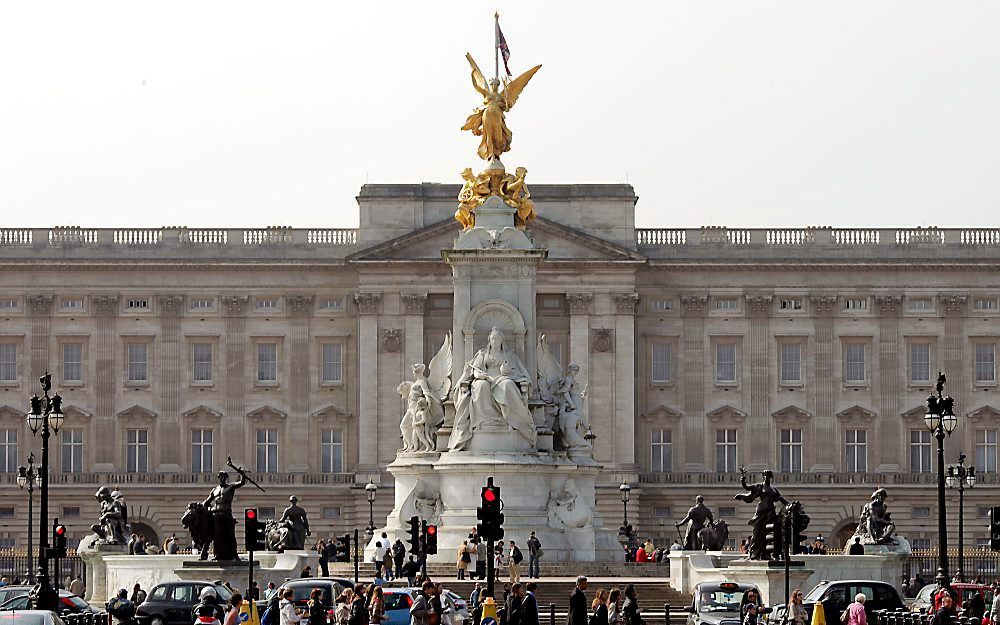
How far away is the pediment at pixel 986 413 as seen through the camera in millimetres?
105688

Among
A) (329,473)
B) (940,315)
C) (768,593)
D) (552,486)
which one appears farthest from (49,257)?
(768,593)

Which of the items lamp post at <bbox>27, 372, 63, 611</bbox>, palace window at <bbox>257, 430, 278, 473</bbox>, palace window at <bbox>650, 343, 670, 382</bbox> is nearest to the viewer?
lamp post at <bbox>27, 372, 63, 611</bbox>

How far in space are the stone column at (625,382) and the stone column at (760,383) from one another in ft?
17.9

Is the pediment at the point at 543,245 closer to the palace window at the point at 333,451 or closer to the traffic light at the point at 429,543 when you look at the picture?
the palace window at the point at 333,451

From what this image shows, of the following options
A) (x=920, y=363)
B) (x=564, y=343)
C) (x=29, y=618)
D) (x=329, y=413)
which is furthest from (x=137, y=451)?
(x=29, y=618)

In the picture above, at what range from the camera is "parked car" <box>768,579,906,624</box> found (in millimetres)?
46750

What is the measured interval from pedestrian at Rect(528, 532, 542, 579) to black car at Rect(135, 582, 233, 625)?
487 inches

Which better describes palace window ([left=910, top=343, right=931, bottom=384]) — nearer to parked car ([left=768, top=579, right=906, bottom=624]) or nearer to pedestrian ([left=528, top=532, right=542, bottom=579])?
pedestrian ([left=528, top=532, right=542, bottom=579])

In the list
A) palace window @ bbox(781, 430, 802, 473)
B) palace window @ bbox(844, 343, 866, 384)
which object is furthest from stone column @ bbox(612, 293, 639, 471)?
palace window @ bbox(844, 343, 866, 384)

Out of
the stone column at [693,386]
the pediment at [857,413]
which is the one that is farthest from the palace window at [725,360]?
the pediment at [857,413]

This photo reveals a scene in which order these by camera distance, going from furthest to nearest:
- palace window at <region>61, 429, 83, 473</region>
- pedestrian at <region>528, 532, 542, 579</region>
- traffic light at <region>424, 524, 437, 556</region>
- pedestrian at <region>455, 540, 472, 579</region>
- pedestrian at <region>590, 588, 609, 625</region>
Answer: palace window at <region>61, 429, 83, 473</region>
pedestrian at <region>528, 532, 542, 579</region>
pedestrian at <region>455, 540, 472, 579</region>
traffic light at <region>424, 524, 437, 556</region>
pedestrian at <region>590, 588, 609, 625</region>

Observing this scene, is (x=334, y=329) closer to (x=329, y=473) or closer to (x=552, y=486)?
(x=329, y=473)

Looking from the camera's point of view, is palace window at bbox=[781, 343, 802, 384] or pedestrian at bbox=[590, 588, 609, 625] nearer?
pedestrian at bbox=[590, 588, 609, 625]

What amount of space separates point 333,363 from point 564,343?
34.4ft
